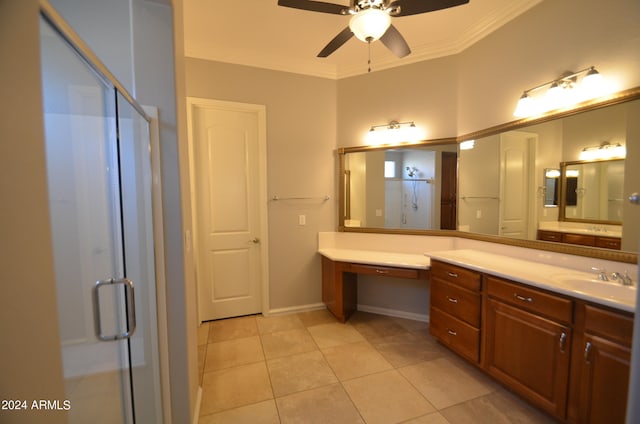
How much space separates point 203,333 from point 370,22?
299cm

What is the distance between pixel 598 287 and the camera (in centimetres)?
152

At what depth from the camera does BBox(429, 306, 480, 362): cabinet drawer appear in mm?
1959

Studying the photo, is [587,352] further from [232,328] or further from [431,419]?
[232,328]

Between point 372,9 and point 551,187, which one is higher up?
point 372,9

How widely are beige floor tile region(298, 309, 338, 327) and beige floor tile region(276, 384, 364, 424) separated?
0.97 meters

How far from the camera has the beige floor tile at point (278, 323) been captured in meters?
2.72

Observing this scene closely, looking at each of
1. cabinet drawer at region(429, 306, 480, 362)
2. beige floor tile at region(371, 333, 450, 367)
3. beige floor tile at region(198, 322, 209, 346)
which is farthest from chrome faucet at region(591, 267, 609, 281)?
beige floor tile at region(198, 322, 209, 346)

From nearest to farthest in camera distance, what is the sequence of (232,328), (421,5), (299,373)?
(421,5), (299,373), (232,328)

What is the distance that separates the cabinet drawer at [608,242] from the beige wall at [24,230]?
264 centimetres

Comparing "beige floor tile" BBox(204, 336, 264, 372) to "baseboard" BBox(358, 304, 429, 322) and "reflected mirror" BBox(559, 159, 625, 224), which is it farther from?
"reflected mirror" BBox(559, 159, 625, 224)

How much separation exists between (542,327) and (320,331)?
5.94 feet

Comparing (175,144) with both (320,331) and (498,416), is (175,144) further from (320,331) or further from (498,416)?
(498,416)

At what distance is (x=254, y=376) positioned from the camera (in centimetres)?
201

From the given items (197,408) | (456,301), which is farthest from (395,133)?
(197,408)
